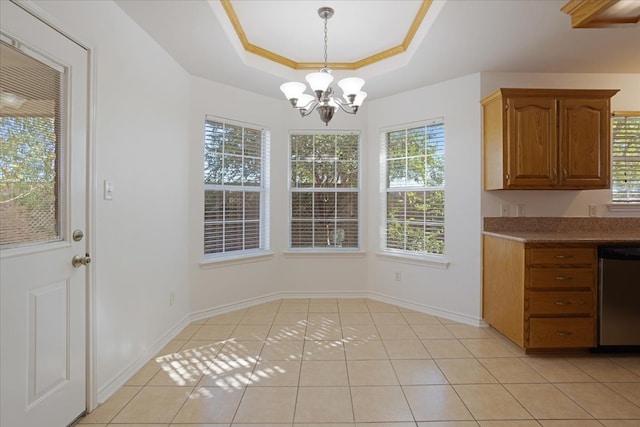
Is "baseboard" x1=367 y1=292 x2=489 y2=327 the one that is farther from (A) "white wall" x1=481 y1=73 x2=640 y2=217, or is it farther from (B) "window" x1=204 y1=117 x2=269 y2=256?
(B) "window" x1=204 y1=117 x2=269 y2=256

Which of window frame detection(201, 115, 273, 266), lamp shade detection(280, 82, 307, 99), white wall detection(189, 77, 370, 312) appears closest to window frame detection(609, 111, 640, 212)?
white wall detection(189, 77, 370, 312)

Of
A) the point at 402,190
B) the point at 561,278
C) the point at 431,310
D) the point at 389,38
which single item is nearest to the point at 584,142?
the point at 561,278

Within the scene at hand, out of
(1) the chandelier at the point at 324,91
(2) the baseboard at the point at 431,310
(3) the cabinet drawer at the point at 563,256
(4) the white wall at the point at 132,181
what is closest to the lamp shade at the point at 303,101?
(1) the chandelier at the point at 324,91

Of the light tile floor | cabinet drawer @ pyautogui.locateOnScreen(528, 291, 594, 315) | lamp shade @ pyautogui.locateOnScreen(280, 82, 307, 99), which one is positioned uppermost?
lamp shade @ pyautogui.locateOnScreen(280, 82, 307, 99)

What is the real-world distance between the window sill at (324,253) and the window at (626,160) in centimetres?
269

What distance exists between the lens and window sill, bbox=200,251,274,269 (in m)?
3.47

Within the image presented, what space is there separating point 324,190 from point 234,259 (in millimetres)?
1369

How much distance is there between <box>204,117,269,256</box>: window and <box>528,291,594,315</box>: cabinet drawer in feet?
9.11

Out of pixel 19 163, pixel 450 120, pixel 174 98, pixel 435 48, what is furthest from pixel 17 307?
pixel 450 120

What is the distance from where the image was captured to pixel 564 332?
2.61m

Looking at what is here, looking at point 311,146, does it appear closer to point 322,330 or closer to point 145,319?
point 322,330

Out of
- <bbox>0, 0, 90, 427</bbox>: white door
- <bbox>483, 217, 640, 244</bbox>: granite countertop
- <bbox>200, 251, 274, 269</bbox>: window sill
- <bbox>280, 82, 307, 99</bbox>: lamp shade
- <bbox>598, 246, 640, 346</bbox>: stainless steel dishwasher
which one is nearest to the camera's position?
<bbox>0, 0, 90, 427</bbox>: white door

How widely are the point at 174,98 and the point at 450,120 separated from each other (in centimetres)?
272

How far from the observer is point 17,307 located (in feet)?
4.86
